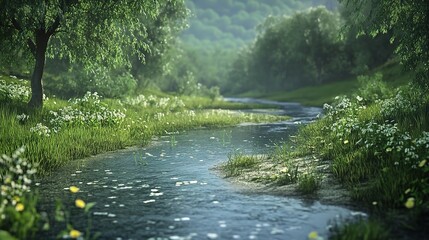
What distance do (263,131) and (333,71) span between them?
75.1m

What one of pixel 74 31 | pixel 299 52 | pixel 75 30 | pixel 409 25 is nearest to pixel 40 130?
pixel 74 31

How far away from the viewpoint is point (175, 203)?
11602mm

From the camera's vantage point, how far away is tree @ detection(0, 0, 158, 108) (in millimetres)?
22953

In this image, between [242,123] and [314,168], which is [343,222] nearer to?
[314,168]

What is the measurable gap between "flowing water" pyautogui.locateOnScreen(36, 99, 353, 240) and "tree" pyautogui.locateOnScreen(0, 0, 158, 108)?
28.1 ft

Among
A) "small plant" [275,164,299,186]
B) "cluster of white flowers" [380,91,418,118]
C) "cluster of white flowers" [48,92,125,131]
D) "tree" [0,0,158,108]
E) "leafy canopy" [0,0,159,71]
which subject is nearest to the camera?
"small plant" [275,164,299,186]

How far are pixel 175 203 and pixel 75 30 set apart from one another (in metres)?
16.5

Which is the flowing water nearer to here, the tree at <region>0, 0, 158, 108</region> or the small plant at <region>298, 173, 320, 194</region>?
the small plant at <region>298, 173, 320, 194</region>

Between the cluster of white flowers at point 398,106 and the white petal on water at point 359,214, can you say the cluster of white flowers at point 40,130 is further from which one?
the cluster of white flowers at point 398,106

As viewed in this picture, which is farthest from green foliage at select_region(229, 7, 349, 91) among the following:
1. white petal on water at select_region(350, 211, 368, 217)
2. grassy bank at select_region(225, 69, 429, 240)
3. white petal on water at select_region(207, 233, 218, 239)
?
white petal on water at select_region(207, 233, 218, 239)

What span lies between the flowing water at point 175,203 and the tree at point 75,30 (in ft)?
28.1

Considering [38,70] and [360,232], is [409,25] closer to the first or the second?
[360,232]

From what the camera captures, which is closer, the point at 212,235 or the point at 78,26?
the point at 212,235

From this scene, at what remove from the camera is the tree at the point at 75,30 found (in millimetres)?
22953
